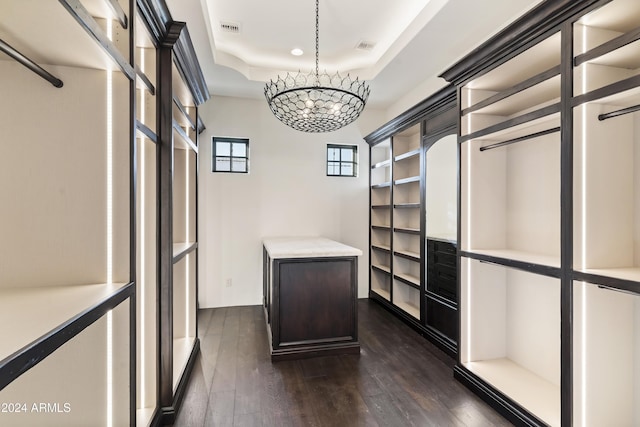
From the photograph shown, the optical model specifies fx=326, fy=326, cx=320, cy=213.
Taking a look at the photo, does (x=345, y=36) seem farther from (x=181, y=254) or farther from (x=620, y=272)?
(x=620, y=272)

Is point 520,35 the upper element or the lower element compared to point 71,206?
upper

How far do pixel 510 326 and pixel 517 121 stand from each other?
5.50 feet

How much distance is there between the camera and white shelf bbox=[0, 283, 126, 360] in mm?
831

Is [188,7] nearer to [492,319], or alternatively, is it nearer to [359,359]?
[359,359]

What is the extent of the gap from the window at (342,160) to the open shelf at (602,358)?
12.1ft

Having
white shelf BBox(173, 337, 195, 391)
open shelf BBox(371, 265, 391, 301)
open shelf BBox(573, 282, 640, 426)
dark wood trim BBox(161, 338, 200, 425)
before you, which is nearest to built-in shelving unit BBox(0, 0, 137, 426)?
dark wood trim BBox(161, 338, 200, 425)

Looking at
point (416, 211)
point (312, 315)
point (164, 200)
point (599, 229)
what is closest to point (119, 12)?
point (164, 200)

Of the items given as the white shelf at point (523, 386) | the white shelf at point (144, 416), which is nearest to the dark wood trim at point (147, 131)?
the white shelf at point (144, 416)

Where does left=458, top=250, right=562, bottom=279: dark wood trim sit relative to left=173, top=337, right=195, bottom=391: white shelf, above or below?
above

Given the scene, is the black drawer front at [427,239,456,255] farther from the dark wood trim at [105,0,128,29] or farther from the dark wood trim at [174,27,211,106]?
the dark wood trim at [105,0,128,29]

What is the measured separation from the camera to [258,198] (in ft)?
15.5

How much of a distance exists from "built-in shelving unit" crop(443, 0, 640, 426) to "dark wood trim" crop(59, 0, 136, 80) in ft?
7.08

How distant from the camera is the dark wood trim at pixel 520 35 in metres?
1.73

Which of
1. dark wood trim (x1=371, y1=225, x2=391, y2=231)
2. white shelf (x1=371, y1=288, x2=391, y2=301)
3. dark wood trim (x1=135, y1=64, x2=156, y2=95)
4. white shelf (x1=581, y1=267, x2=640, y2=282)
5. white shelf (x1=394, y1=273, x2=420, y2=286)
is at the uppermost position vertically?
dark wood trim (x1=135, y1=64, x2=156, y2=95)
